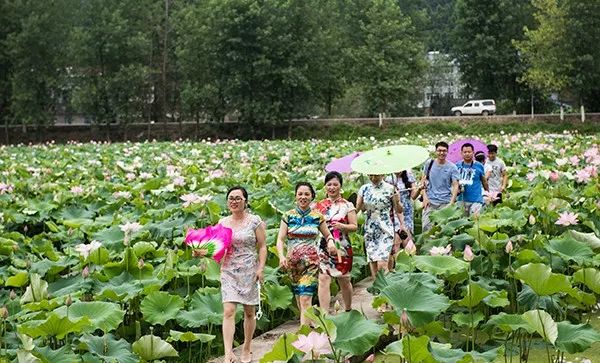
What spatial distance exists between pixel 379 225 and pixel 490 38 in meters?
34.3

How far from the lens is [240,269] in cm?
483

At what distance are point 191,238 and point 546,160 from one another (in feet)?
28.2

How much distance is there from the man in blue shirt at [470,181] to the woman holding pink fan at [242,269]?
121 inches

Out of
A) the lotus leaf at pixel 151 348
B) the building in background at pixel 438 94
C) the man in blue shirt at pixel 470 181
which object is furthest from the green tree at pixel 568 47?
the lotus leaf at pixel 151 348

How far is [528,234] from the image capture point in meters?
6.99

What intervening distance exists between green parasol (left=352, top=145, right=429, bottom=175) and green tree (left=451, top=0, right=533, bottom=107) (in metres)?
33.1

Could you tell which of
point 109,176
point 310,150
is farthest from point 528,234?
point 310,150

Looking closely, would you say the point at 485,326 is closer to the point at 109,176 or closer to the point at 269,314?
the point at 269,314

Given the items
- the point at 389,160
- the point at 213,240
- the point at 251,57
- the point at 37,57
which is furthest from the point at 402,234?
the point at 37,57

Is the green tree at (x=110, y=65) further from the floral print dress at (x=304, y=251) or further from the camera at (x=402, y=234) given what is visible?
the floral print dress at (x=304, y=251)

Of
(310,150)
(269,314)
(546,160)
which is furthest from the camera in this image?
(310,150)

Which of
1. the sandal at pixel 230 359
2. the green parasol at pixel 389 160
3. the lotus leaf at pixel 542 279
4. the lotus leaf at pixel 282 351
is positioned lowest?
the sandal at pixel 230 359

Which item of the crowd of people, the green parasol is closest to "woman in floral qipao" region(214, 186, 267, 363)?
the crowd of people

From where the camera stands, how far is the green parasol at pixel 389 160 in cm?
599
